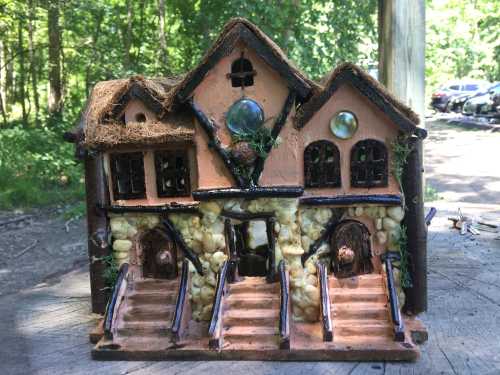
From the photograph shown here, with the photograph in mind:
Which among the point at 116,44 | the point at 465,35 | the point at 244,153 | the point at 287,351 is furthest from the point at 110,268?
the point at 465,35

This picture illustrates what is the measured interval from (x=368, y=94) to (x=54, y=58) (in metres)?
11.7

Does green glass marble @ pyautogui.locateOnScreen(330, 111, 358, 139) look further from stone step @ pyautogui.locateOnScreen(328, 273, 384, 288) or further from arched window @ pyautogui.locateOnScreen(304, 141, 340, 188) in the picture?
stone step @ pyautogui.locateOnScreen(328, 273, 384, 288)

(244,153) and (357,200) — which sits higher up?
(244,153)

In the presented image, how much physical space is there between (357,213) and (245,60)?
1.47 m

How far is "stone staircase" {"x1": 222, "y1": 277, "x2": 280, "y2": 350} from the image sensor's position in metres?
4.02

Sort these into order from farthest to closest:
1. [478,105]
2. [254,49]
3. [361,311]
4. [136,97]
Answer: [478,105] < [136,97] < [361,311] < [254,49]

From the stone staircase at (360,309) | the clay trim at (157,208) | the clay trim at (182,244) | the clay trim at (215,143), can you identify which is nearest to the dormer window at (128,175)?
the clay trim at (157,208)

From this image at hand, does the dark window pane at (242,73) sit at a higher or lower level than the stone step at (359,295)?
higher

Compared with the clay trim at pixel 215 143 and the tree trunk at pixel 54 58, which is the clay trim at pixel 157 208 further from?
the tree trunk at pixel 54 58

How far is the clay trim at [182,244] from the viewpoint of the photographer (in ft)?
14.4

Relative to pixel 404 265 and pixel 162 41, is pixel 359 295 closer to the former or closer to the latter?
pixel 404 265

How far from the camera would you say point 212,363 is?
3889 millimetres

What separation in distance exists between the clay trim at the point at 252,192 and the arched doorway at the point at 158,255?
1.78ft

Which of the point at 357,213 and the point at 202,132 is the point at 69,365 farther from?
the point at 357,213
